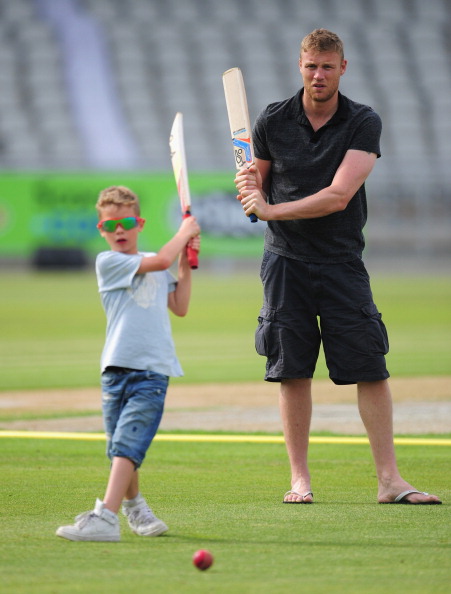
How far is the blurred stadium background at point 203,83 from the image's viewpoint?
135ft

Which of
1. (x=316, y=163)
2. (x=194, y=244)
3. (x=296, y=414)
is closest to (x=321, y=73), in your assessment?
(x=316, y=163)

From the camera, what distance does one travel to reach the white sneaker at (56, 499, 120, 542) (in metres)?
4.88

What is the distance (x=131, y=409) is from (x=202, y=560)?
1017mm

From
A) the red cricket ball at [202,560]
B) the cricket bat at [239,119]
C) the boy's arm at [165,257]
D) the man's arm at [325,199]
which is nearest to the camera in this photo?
the red cricket ball at [202,560]

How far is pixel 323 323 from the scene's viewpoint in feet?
20.5

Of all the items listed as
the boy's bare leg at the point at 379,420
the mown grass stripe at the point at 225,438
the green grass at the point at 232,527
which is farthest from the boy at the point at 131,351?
the mown grass stripe at the point at 225,438

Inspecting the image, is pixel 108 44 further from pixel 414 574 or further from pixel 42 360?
pixel 414 574

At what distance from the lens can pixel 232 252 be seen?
129 feet

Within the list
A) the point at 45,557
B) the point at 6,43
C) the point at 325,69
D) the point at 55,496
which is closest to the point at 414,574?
the point at 45,557

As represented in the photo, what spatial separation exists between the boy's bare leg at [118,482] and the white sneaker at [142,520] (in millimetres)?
128

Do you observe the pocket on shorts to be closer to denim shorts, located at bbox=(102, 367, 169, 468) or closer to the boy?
the boy

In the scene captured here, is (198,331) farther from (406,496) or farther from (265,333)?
(406,496)

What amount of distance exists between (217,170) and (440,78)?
1299cm

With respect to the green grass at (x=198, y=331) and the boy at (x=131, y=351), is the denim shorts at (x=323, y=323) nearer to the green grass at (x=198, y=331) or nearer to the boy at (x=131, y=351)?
the boy at (x=131, y=351)
